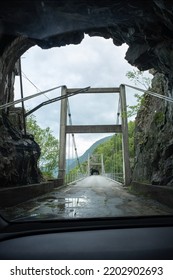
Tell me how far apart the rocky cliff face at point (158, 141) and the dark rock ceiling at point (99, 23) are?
1.54 metres

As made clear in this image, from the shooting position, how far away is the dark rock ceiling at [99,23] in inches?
271

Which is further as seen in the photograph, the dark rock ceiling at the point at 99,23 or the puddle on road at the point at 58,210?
the dark rock ceiling at the point at 99,23

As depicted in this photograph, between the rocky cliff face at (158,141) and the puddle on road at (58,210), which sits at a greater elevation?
the rocky cliff face at (158,141)

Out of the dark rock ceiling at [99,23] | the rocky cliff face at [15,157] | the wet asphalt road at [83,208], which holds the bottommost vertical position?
the wet asphalt road at [83,208]

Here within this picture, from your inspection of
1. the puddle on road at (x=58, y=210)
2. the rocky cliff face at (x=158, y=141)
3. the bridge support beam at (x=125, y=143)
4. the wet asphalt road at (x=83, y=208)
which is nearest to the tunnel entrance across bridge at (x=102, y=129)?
the bridge support beam at (x=125, y=143)

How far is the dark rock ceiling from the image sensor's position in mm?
6891

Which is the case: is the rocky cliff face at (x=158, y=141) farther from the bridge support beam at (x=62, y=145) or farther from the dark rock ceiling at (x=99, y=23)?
the bridge support beam at (x=62, y=145)

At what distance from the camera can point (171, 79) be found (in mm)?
8320

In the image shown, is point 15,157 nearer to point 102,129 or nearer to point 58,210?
point 58,210

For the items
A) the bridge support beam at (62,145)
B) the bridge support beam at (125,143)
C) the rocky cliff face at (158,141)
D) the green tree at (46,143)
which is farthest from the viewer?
the green tree at (46,143)

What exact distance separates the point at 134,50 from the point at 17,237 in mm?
8190

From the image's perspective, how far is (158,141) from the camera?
1138 cm

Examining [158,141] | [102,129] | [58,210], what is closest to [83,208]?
[58,210]
